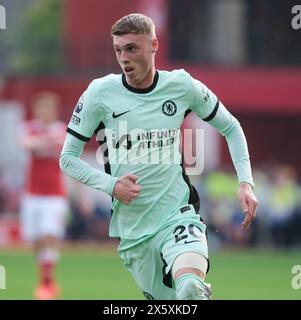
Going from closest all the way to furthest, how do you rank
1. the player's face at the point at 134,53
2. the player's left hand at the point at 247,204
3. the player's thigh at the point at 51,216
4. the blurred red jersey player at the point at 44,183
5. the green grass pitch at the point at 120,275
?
1. the player's left hand at the point at 247,204
2. the player's face at the point at 134,53
3. the green grass pitch at the point at 120,275
4. the blurred red jersey player at the point at 44,183
5. the player's thigh at the point at 51,216

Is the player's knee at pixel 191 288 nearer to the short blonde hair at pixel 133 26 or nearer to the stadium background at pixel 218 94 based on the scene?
the short blonde hair at pixel 133 26

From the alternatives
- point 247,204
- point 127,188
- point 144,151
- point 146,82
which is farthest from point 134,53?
point 247,204

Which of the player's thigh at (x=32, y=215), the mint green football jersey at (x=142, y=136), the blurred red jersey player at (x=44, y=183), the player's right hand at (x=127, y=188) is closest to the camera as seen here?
the player's right hand at (x=127, y=188)

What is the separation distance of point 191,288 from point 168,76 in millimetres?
1558

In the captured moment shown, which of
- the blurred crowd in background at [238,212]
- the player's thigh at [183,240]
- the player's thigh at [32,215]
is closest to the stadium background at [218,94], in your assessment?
the blurred crowd in background at [238,212]

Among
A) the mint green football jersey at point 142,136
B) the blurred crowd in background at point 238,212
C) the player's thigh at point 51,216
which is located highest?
the blurred crowd in background at point 238,212

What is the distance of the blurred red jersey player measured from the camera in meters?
14.4

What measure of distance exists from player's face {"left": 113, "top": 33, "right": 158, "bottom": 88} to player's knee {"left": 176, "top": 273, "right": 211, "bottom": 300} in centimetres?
141

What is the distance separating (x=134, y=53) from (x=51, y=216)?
6.93 meters

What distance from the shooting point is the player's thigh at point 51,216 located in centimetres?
1460

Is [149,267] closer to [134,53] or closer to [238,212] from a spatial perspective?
[134,53]

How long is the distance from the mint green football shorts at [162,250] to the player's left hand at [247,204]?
0.33m
